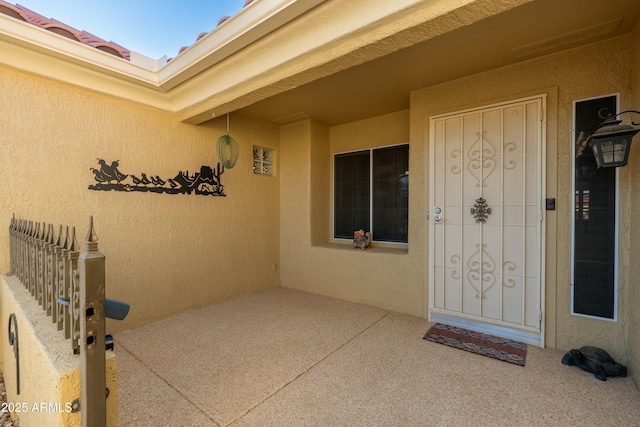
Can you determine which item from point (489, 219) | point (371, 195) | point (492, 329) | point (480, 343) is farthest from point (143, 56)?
point (492, 329)

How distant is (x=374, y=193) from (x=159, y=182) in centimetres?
311

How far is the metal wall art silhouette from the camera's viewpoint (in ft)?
9.75

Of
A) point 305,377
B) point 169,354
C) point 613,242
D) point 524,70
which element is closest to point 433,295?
point 613,242

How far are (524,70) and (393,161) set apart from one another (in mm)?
1887

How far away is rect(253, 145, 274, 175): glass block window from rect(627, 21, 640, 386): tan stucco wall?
436 cm

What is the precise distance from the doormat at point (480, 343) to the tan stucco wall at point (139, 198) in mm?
2844

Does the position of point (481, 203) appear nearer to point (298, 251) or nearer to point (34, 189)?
point (298, 251)

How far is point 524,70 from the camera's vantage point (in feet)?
9.27

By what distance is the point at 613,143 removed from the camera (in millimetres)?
2080

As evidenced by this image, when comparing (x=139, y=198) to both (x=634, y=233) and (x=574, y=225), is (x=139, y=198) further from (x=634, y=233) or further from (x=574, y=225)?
(x=634, y=233)

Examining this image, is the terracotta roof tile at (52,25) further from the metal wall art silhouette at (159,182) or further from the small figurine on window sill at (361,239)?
the small figurine on window sill at (361,239)

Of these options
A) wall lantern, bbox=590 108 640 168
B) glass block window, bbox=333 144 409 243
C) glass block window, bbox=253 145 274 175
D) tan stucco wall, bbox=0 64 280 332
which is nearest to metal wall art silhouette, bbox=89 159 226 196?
tan stucco wall, bbox=0 64 280 332

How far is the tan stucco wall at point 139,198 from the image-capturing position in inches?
99.8

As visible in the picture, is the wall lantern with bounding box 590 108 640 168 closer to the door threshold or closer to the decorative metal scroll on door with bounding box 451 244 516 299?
the decorative metal scroll on door with bounding box 451 244 516 299
